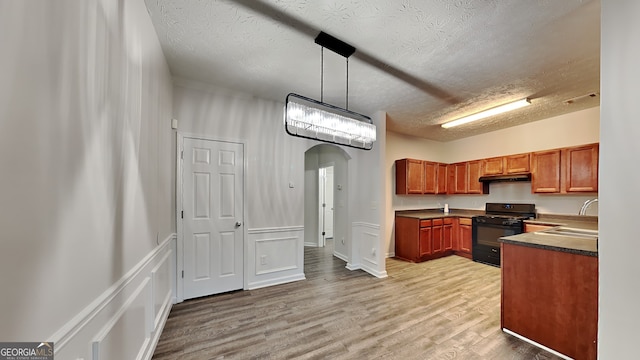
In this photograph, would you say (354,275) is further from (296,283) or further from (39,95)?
(39,95)

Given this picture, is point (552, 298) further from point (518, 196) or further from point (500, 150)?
Result: point (500, 150)

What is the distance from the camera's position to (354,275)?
3801 millimetres

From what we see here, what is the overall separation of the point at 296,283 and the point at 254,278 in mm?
617

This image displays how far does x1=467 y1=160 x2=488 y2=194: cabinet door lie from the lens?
5.00 m

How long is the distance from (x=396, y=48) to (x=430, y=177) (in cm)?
376

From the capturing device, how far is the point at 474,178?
509cm

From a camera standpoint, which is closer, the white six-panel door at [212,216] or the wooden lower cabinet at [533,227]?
the white six-panel door at [212,216]

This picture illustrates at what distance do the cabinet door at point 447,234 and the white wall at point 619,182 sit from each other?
367 cm

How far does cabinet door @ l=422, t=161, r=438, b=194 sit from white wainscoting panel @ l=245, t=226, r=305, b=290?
3190 mm

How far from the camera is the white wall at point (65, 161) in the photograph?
668 mm

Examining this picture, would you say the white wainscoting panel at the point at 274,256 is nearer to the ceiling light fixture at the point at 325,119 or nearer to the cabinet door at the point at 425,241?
the ceiling light fixture at the point at 325,119

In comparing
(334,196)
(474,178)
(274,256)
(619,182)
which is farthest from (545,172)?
(274,256)

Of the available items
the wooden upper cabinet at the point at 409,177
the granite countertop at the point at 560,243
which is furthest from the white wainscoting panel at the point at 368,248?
the granite countertop at the point at 560,243

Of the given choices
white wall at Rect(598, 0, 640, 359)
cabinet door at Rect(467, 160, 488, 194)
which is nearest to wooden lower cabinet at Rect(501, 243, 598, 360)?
white wall at Rect(598, 0, 640, 359)
